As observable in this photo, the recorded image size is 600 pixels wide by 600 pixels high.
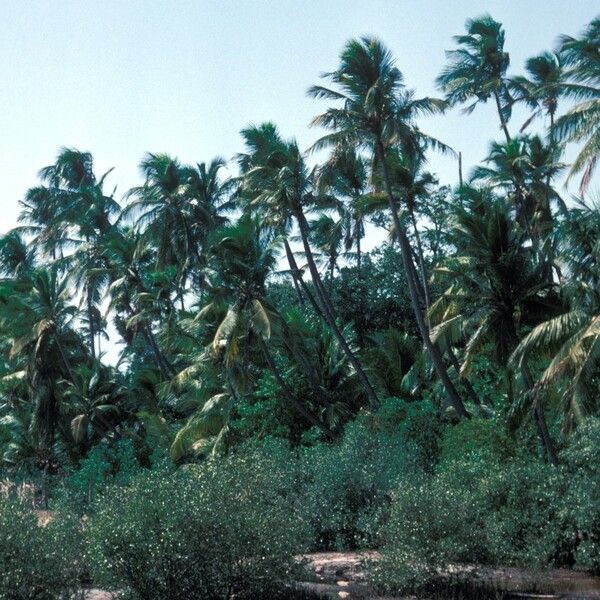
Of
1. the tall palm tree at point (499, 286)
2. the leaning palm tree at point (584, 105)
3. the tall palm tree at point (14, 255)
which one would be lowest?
the tall palm tree at point (499, 286)

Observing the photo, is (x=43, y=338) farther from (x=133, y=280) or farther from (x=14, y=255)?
(x=14, y=255)

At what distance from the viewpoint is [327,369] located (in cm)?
3181

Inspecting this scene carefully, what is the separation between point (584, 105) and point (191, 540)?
12.8 meters

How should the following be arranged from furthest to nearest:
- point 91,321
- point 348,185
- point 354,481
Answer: point 91,321 < point 348,185 < point 354,481

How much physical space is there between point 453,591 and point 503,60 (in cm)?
2643

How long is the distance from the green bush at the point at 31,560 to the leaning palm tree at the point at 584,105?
13.5 meters

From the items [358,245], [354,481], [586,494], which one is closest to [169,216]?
[358,245]

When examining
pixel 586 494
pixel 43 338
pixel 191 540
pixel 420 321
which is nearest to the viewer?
pixel 191 540

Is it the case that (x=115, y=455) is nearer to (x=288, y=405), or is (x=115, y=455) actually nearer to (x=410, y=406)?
(x=288, y=405)

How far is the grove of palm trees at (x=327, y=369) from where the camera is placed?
46.6 feet

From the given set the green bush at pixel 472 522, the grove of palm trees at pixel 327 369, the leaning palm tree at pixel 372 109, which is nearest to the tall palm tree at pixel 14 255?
the grove of palm trees at pixel 327 369

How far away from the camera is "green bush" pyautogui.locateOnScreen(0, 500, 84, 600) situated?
12367mm

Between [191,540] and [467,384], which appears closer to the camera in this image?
[191,540]

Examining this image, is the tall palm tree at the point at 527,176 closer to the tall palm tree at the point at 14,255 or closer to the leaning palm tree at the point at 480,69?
the leaning palm tree at the point at 480,69
